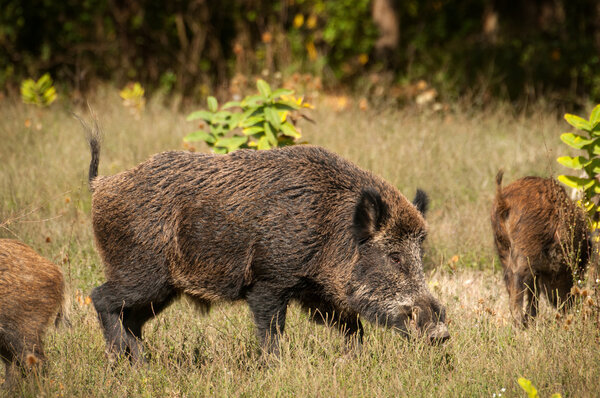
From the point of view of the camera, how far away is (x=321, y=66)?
483 inches

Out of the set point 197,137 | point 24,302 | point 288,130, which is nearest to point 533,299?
point 288,130

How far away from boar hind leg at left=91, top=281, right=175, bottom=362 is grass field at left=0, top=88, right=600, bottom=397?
0.10 metres

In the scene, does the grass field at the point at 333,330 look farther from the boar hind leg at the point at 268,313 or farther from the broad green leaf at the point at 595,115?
the broad green leaf at the point at 595,115

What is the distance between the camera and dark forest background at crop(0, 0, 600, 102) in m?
12.7

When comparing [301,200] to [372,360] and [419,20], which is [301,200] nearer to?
[372,360]

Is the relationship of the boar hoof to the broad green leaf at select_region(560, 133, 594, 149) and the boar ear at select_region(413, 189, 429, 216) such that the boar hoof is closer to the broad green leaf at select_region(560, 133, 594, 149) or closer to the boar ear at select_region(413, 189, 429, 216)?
the boar ear at select_region(413, 189, 429, 216)

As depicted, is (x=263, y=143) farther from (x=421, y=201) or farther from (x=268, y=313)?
(x=268, y=313)

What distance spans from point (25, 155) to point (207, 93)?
480cm

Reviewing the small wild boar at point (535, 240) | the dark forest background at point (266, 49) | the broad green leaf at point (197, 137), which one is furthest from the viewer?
the dark forest background at point (266, 49)

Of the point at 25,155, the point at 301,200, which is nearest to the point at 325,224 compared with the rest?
the point at 301,200

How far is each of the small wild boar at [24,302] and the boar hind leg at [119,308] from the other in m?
→ 0.27

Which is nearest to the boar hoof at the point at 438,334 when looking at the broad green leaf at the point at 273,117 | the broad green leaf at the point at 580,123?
the broad green leaf at the point at 580,123

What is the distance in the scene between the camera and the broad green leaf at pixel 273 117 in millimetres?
5805

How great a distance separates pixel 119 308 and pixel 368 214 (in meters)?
1.67
